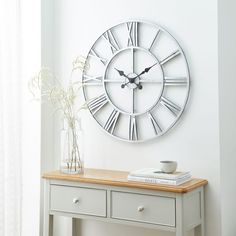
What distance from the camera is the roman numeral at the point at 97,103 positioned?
2.99 meters

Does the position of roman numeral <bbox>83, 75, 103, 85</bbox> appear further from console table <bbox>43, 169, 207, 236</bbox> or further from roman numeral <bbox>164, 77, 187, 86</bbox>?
console table <bbox>43, 169, 207, 236</bbox>

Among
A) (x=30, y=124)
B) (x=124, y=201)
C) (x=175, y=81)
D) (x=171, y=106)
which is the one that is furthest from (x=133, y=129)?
(x=30, y=124)

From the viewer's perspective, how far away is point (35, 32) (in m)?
3.19

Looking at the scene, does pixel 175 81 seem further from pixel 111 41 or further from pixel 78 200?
pixel 78 200

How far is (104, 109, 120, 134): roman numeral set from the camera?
2939mm

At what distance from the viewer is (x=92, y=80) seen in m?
3.04

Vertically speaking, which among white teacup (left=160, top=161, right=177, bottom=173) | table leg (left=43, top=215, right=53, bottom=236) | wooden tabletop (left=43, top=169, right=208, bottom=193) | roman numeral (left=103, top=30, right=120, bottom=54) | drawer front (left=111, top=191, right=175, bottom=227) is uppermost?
roman numeral (left=103, top=30, right=120, bottom=54)

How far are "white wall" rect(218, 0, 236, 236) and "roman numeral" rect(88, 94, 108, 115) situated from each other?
759 mm

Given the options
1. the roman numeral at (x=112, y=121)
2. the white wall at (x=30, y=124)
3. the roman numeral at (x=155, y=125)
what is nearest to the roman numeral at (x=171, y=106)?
the roman numeral at (x=155, y=125)

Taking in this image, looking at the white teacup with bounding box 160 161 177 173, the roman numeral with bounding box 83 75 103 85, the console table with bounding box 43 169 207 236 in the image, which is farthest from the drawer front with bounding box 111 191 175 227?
the roman numeral with bounding box 83 75 103 85

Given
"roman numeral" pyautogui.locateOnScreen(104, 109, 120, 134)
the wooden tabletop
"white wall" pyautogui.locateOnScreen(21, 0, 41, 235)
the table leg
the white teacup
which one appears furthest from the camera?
"white wall" pyautogui.locateOnScreen(21, 0, 41, 235)

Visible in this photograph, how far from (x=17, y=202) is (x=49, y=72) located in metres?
0.90

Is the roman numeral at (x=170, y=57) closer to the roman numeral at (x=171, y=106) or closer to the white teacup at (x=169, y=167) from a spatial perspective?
the roman numeral at (x=171, y=106)

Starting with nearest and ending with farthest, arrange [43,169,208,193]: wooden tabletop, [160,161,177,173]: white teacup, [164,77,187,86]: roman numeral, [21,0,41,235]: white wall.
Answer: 1. [43,169,208,193]: wooden tabletop
2. [160,161,177,173]: white teacup
3. [164,77,187,86]: roman numeral
4. [21,0,41,235]: white wall
